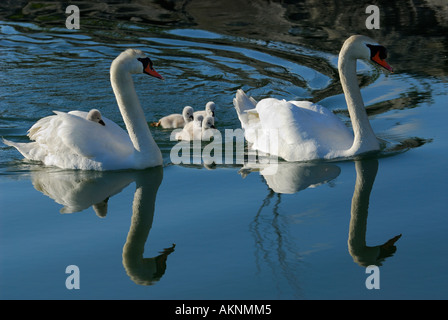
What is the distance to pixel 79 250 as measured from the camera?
6.42 metres

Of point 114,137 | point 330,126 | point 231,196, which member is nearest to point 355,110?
point 330,126

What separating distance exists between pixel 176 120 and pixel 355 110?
3.07 m

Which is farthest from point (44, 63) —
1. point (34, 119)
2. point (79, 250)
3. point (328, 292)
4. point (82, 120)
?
point (328, 292)

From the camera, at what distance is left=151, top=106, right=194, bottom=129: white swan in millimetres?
10773

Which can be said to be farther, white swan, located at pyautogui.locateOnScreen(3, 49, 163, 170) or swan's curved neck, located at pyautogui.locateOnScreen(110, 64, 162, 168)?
swan's curved neck, located at pyautogui.locateOnScreen(110, 64, 162, 168)

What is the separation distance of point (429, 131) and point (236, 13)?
9.18 m

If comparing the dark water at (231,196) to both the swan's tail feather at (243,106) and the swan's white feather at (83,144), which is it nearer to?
the swan's white feather at (83,144)

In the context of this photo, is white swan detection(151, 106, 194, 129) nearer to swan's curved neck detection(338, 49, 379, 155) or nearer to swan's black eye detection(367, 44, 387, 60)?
swan's curved neck detection(338, 49, 379, 155)

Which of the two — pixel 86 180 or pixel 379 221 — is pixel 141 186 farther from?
pixel 379 221

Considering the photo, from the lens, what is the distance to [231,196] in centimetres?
783

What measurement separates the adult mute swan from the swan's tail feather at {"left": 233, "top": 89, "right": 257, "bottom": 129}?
3.93 feet

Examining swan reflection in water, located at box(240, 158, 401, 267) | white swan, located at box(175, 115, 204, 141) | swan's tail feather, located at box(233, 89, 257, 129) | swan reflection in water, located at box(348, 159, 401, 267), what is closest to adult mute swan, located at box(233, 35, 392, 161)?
swan reflection in water, located at box(240, 158, 401, 267)

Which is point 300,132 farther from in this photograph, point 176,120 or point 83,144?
point 176,120

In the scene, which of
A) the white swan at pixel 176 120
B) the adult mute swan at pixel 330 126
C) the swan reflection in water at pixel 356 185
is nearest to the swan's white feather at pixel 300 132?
the adult mute swan at pixel 330 126
